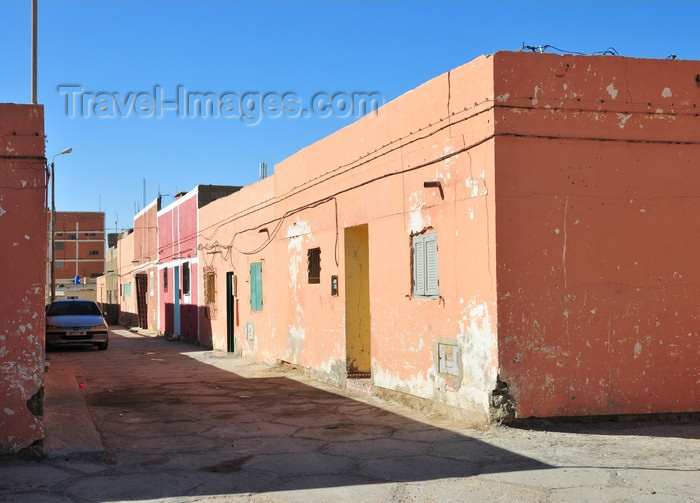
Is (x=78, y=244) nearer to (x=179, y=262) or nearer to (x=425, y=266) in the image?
(x=179, y=262)

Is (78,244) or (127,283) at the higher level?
(78,244)

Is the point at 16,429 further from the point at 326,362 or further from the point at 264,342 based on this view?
the point at 264,342

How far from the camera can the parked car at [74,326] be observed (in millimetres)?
21484

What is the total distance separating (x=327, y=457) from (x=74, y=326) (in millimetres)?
16048

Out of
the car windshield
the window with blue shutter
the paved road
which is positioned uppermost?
the window with blue shutter

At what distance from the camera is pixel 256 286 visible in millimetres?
18031

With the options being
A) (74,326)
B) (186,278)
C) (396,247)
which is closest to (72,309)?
(74,326)

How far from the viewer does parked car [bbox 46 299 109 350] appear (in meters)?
21.5

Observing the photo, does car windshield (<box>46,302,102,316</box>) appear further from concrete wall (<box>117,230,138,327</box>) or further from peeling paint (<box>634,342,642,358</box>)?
peeling paint (<box>634,342,642,358</box>)

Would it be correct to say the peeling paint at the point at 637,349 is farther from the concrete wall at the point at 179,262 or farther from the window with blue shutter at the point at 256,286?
the concrete wall at the point at 179,262

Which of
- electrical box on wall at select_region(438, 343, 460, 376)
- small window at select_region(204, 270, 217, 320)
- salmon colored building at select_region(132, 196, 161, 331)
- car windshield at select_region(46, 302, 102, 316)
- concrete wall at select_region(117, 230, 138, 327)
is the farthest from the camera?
concrete wall at select_region(117, 230, 138, 327)

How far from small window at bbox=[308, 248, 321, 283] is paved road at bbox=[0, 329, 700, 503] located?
3021mm

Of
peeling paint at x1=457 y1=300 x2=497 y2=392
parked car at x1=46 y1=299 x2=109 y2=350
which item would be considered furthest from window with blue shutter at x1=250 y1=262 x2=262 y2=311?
peeling paint at x1=457 y1=300 x2=497 y2=392

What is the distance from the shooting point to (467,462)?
6977 millimetres
